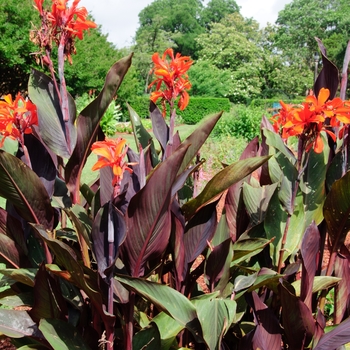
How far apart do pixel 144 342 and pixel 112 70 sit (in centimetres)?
81

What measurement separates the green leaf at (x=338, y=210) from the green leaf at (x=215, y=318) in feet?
1.46

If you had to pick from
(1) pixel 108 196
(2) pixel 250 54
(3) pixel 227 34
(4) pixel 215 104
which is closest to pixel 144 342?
(1) pixel 108 196

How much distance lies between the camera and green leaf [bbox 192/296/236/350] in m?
1.13

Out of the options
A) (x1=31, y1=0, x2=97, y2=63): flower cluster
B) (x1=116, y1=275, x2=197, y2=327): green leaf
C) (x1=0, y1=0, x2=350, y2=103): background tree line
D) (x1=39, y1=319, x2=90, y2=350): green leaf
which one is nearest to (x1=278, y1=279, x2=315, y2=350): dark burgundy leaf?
(x1=116, y1=275, x2=197, y2=327): green leaf

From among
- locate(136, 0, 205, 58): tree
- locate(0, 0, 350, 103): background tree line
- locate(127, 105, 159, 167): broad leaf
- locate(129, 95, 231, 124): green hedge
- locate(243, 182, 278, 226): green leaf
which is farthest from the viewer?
locate(136, 0, 205, 58): tree

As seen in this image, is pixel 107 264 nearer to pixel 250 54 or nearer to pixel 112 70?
pixel 112 70

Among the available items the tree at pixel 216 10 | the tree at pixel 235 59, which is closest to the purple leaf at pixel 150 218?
the tree at pixel 235 59

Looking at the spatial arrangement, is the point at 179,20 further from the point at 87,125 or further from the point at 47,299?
the point at 47,299

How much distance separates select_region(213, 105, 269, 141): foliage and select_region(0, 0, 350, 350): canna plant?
27.2ft

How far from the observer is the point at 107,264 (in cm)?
112

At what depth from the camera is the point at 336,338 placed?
1.24 m

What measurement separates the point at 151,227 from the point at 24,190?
1.23ft

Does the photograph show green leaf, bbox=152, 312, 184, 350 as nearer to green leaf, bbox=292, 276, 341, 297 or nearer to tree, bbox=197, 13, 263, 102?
green leaf, bbox=292, 276, 341, 297

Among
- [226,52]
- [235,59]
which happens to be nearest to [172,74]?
[226,52]
